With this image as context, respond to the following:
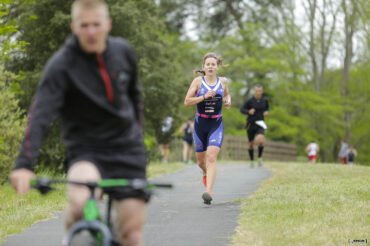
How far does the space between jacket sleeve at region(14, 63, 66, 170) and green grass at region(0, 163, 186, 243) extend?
3.73 m

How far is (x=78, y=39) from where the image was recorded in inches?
147

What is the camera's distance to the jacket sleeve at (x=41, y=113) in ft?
11.5

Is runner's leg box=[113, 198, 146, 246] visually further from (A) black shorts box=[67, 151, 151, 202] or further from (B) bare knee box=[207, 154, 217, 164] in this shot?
(B) bare knee box=[207, 154, 217, 164]

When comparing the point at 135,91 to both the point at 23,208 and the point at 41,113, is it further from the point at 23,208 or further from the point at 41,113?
the point at 23,208

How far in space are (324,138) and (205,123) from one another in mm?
27887

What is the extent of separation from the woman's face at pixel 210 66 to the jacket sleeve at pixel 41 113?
20.2 ft

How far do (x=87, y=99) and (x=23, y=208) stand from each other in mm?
5934

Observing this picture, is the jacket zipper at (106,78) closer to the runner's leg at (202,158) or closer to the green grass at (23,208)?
the green grass at (23,208)

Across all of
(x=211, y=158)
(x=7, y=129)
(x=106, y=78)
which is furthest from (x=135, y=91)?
(x=7, y=129)

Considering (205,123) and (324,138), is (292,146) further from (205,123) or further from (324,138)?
(205,123)

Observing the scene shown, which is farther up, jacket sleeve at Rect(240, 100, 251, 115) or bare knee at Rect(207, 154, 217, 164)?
jacket sleeve at Rect(240, 100, 251, 115)

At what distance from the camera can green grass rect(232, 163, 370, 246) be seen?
6.69 meters

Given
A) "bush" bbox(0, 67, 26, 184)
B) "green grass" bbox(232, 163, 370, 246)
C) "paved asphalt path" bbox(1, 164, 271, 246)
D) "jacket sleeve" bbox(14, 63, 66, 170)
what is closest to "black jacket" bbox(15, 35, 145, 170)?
"jacket sleeve" bbox(14, 63, 66, 170)

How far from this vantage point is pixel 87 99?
3713mm
